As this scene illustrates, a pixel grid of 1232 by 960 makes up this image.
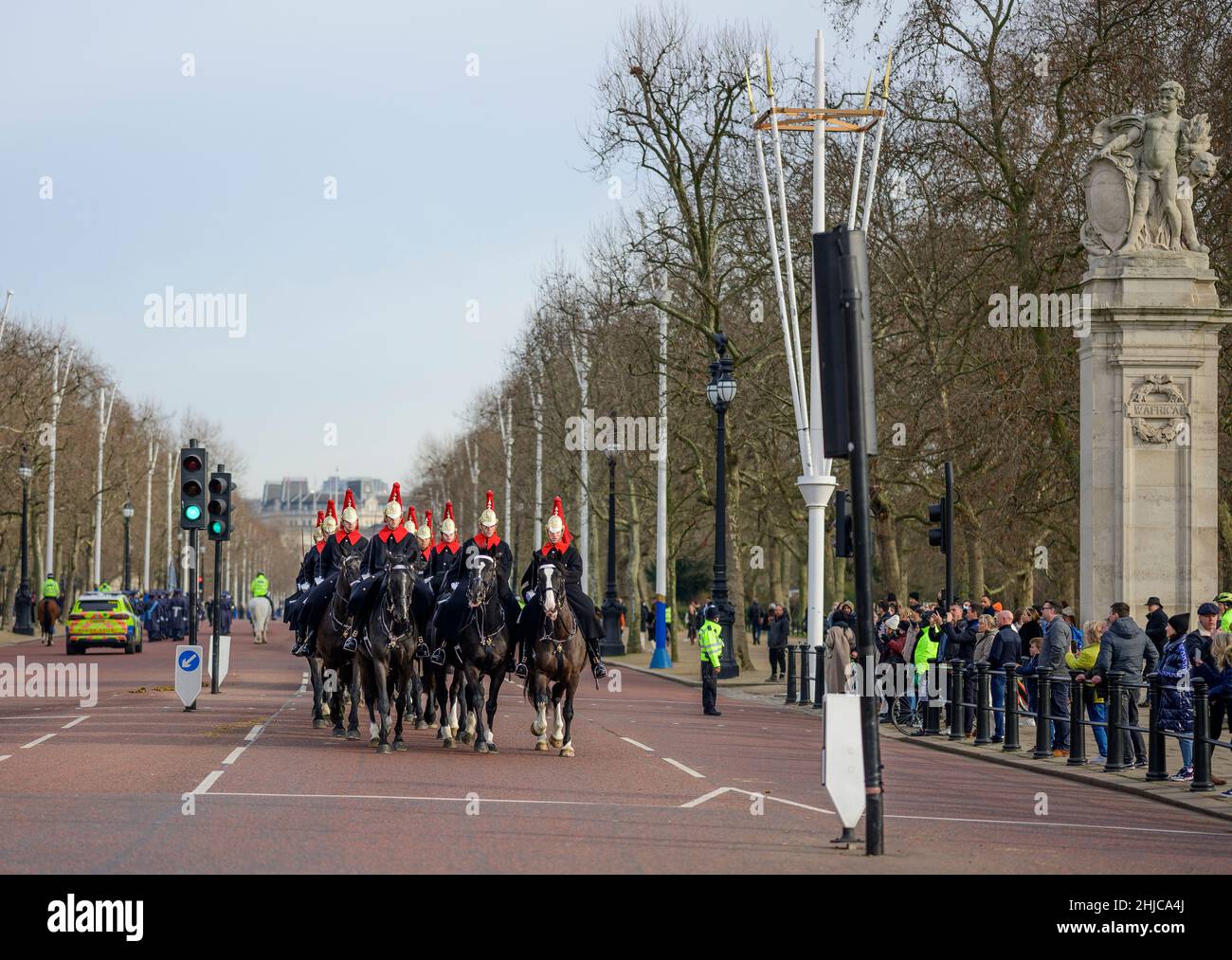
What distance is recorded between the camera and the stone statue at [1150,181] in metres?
28.0

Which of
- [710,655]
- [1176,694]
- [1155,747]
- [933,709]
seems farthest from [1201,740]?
[710,655]

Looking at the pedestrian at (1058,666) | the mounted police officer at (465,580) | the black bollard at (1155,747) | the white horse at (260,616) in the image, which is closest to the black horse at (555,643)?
the mounted police officer at (465,580)

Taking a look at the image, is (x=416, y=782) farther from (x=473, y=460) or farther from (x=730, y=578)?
(x=473, y=460)

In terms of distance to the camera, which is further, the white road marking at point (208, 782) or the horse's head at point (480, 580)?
the horse's head at point (480, 580)

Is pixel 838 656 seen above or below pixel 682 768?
above

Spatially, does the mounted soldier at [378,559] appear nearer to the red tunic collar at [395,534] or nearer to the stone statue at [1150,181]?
the red tunic collar at [395,534]

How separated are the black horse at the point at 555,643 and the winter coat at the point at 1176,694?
6.19 metres

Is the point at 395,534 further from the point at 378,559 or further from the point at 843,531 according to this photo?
the point at 843,531

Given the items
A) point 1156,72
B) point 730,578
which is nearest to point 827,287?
point 1156,72

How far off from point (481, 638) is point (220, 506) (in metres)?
11.1

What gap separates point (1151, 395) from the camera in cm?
2758

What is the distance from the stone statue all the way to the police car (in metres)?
32.5
